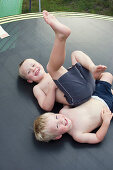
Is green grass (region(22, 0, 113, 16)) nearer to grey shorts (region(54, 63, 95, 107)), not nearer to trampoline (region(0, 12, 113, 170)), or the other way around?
trampoline (region(0, 12, 113, 170))

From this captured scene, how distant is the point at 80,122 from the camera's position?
1315 millimetres

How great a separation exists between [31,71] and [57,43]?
0.43 meters

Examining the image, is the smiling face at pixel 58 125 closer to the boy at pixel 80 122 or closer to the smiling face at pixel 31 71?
the boy at pixel 80 122

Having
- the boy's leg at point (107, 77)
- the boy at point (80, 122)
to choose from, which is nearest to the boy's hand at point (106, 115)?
the boy at point (80, 122)

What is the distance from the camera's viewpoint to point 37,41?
2.03 meters

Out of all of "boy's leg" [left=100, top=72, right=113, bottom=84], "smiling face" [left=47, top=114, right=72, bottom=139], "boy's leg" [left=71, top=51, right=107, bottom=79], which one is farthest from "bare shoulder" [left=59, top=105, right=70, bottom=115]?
"boy's leg" [left=100, top=72, right=113, bottom=84]

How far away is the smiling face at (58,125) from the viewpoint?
1217 millimetres

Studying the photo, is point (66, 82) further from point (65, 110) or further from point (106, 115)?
point (106, 115)

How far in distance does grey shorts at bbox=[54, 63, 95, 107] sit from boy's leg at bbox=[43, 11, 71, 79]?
0.05m

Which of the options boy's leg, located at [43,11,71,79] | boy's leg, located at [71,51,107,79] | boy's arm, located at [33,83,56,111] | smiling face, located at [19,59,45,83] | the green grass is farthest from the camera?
the green grass

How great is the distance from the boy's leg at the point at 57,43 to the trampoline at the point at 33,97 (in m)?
0.27

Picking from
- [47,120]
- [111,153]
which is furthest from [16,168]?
[111,153]

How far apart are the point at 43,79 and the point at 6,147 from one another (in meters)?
0.54

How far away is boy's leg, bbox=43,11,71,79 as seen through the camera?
3.91 ft
